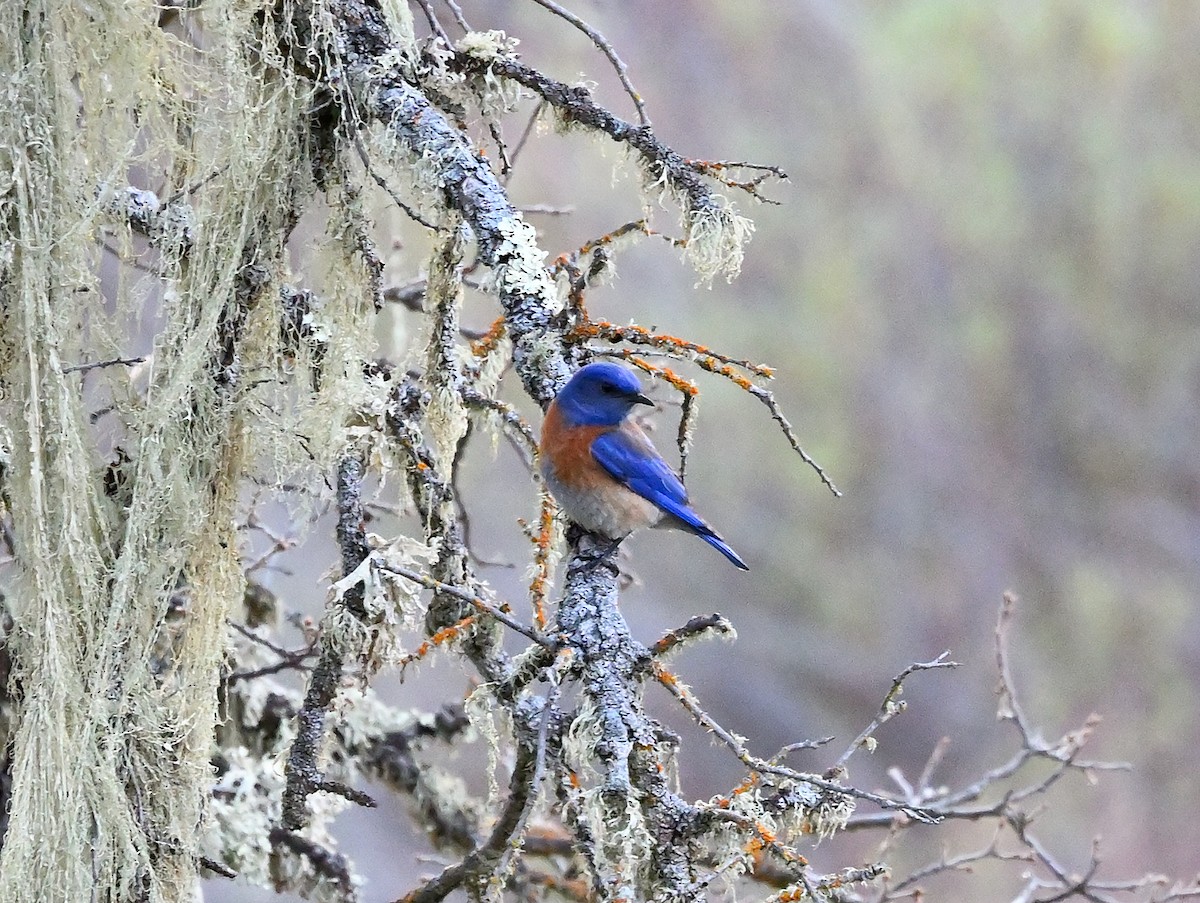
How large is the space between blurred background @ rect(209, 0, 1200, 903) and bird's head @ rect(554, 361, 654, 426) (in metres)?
4.96

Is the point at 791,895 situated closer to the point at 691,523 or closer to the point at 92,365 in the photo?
the point at 92,365

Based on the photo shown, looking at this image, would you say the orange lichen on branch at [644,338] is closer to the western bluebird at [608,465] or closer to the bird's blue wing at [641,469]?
the western bluebird at [608,465]

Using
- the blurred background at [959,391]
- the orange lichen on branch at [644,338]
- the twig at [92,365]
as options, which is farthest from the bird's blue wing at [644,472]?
the blurred background at [959,391]

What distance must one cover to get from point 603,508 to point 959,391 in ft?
22.3

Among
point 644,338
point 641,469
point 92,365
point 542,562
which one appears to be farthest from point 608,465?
point 92,365

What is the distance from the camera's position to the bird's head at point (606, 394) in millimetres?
1949

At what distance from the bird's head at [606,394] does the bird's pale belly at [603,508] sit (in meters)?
0.11

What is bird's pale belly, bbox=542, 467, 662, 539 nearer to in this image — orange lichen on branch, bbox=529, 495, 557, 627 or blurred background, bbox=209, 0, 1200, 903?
orange lichen on branch, bbox=529, 495, 557, 627

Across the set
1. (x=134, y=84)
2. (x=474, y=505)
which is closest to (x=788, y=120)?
(x=474, y=505)

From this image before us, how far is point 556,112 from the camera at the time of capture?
1637 mm

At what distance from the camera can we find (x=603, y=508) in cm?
194

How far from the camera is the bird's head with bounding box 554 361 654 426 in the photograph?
1.95m

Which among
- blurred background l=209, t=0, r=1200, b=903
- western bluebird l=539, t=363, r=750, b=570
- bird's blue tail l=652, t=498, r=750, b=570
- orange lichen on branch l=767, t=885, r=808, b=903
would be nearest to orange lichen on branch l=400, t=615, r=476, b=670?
western bluebird l=539, t=363, r=750, b=570

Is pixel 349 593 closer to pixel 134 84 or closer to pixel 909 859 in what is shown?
pixel 134 84
